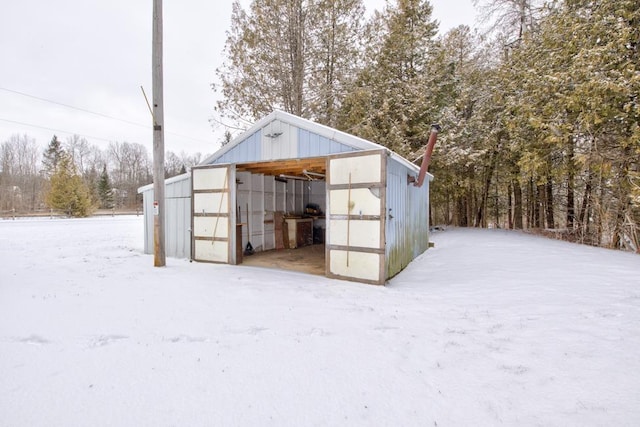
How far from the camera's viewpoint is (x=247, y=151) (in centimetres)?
631

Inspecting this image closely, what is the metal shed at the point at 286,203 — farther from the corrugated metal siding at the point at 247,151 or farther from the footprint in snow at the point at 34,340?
the footprint in snow at the point at 34,340

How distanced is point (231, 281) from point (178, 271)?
154 centimetres

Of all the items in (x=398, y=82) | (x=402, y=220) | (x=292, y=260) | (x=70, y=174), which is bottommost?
(x=292, y=260)

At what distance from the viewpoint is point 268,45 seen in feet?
35.3

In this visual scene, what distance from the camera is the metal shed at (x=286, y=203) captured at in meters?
5.02

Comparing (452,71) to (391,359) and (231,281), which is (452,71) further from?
(391,359)

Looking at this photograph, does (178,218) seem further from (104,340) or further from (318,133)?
(104,340)

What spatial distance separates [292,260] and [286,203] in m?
3.06

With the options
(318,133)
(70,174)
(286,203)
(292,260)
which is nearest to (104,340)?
(318,133)

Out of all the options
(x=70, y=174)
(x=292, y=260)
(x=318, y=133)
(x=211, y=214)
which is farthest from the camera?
(x=70, y=174)

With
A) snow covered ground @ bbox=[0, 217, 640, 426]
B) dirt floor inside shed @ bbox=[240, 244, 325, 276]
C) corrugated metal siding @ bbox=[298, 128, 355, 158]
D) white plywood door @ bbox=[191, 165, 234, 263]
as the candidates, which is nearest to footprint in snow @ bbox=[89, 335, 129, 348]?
snow covered ground @ bbox=[0, 217, 640, 426]

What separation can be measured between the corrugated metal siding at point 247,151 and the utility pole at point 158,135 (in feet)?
4.43

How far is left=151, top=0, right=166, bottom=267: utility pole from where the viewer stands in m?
5.91

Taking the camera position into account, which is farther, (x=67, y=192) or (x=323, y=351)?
(x=67, y=192)
